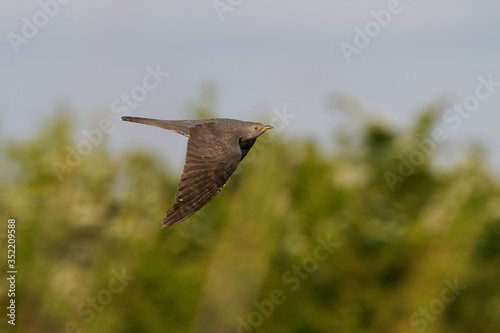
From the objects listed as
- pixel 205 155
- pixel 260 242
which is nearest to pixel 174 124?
pixel 205 155

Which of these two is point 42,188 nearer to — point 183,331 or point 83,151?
point 83,151

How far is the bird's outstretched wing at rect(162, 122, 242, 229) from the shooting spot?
33.1 ft

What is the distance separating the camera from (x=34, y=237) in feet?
78.3

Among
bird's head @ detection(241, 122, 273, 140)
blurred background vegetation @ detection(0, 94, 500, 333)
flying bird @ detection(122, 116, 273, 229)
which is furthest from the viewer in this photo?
blurred background vegetation @ detection(0, 94, 500, 333)

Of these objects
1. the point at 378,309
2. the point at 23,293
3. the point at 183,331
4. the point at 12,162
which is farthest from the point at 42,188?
the point at 378,309

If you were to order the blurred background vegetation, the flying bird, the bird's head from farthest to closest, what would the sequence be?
the blurred background vegetation
the bird's head
the flying bird

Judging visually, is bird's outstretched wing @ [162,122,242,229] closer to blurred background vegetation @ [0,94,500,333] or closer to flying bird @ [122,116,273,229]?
flying bird @ [122,116,273,229]

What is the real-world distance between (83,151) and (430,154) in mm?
9696

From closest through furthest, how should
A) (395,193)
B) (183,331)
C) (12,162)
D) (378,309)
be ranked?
(183,331) < (378,309) < (12,162) < (395,193)

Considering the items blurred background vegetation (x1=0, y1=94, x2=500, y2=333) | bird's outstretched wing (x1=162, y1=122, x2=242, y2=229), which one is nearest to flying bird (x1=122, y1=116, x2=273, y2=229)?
bird's outstretched wing (x1=162, y1=122, x2=242, y2=229)

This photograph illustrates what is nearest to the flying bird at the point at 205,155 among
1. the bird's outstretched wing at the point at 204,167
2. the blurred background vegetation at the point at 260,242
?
the bird's outstretched wing at the point at 204,167

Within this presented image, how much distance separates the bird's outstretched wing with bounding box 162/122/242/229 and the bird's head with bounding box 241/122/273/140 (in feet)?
0.54

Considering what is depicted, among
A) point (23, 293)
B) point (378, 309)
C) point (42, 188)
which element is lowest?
point (378, 309)

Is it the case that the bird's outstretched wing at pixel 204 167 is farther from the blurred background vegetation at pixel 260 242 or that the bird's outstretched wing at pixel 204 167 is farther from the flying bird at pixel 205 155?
the blurred background vegetation at pixel 260 242
